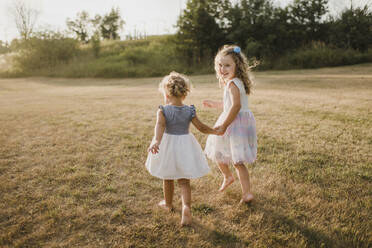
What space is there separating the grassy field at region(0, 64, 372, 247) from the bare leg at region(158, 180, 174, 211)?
0.08m

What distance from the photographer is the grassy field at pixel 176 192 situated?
1.98 metres

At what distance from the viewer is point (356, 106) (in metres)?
6.19

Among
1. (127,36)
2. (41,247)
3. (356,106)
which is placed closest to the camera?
(41,247)

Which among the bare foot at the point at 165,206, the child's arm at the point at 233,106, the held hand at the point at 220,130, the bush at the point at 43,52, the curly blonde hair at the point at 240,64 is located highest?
the bush at the point at 43,52

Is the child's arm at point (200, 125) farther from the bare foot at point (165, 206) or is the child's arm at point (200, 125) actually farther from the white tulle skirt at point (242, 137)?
the bare foot at point (165, 206)

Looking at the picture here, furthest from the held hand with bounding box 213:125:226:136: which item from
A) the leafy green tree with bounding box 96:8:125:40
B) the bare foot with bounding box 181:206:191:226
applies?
the leafy green tree with bounding box 96:8:125:40

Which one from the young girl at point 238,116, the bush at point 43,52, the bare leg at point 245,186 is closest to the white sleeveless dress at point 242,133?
the young girl at point 238,116

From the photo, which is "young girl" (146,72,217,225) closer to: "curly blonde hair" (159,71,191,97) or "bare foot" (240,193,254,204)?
"curly blonde hair" (159,71,191,97)

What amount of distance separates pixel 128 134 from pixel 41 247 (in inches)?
112

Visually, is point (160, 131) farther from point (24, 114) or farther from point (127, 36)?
point (127, 36)

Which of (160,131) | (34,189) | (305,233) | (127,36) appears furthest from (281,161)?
(127,36)

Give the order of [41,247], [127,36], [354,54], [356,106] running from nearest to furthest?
[41,247] < [356,106] < [354,54] < [127,36]

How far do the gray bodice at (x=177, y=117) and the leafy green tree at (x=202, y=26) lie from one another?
1878 centimetres

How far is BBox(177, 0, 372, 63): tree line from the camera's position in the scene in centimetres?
1858
